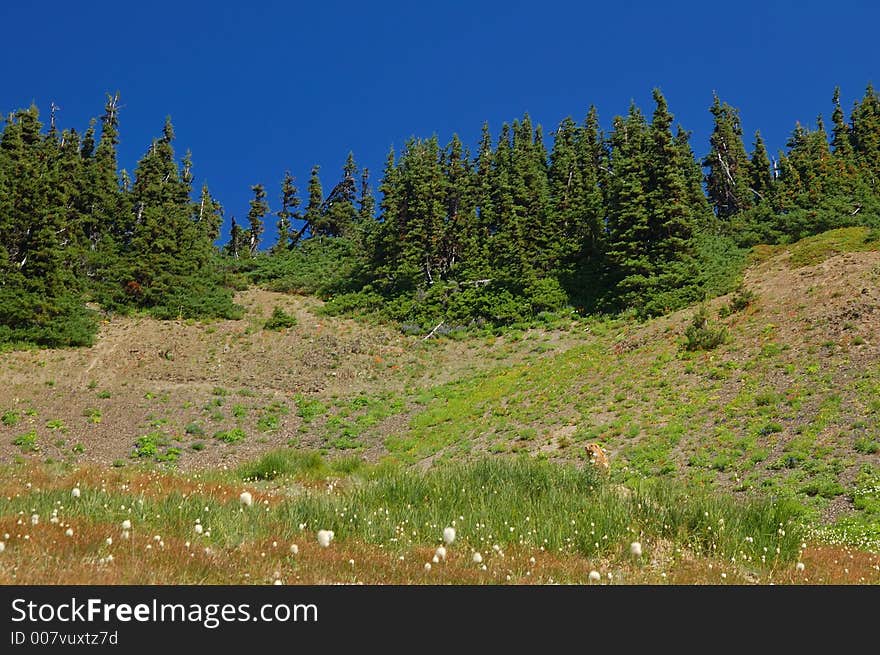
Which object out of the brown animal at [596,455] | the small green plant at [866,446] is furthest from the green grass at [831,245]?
the brown animal at [596,455]

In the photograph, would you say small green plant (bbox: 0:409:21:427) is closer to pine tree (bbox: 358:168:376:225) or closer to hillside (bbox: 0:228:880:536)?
hillside (bbox: 0:228:880:536)

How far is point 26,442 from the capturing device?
25.5 meters

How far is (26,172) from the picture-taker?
46.2m

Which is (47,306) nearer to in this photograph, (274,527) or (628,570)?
(274,527)

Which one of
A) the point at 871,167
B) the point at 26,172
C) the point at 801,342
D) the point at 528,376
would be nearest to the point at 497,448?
the point at 528,376

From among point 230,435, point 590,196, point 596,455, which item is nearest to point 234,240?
point 590,196

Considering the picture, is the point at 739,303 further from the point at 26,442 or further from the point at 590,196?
the point at 26,442

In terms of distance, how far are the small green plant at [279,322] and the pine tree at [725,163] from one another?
168 feet

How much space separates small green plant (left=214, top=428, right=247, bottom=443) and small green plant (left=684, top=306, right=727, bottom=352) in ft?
73.6

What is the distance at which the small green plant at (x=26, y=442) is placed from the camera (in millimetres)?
25141

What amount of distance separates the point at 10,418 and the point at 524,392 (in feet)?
82.6

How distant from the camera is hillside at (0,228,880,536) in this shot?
716 inches

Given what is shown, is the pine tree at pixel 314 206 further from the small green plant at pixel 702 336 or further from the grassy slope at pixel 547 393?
the small green plant at pixel 702 336

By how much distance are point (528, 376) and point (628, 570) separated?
27.3 m
